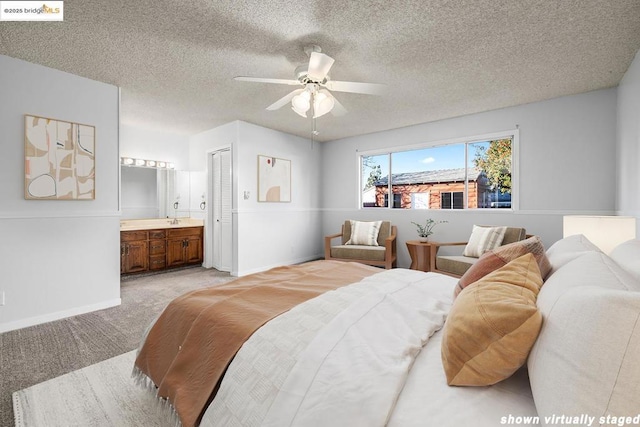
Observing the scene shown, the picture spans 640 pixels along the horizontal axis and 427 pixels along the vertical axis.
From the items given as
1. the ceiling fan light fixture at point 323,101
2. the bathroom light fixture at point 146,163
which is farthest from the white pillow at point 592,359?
the bathroom light fixture at point 146,163

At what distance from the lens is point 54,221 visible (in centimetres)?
295

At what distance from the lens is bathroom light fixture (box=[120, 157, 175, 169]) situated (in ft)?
16.3

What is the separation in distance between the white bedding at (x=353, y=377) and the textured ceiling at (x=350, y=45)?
80.9 inches

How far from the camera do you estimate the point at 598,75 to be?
3.08m

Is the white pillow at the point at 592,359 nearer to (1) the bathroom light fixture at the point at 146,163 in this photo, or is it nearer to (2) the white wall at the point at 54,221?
(2) the white wall at the point at 54,221

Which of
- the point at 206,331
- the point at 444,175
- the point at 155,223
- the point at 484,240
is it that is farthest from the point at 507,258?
the point at 155,223

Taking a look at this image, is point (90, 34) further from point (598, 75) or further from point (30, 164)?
point (598, 75)

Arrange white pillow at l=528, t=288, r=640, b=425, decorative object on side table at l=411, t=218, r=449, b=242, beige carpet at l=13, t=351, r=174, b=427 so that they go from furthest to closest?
decorative object on side table at l=411, t=218, r=449, b=242 < beige carpet at l=13, t=351, r=174, b=427 < white pillow at l=528, t=288, r=640, b=425

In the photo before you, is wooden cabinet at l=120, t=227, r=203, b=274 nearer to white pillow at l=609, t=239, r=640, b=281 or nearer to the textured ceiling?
the textured ceiling

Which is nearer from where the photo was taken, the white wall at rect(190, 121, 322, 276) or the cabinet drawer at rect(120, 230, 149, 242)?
the cabinet drawer at rect(120, 230, 149, 242)

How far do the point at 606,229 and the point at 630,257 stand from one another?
1.32m

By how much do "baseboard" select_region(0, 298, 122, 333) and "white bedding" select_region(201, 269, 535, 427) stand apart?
292 cm

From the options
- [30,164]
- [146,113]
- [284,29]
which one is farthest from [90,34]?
[146,113]

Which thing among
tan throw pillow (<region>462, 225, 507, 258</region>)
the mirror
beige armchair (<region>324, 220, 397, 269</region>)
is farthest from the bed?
the mirror
